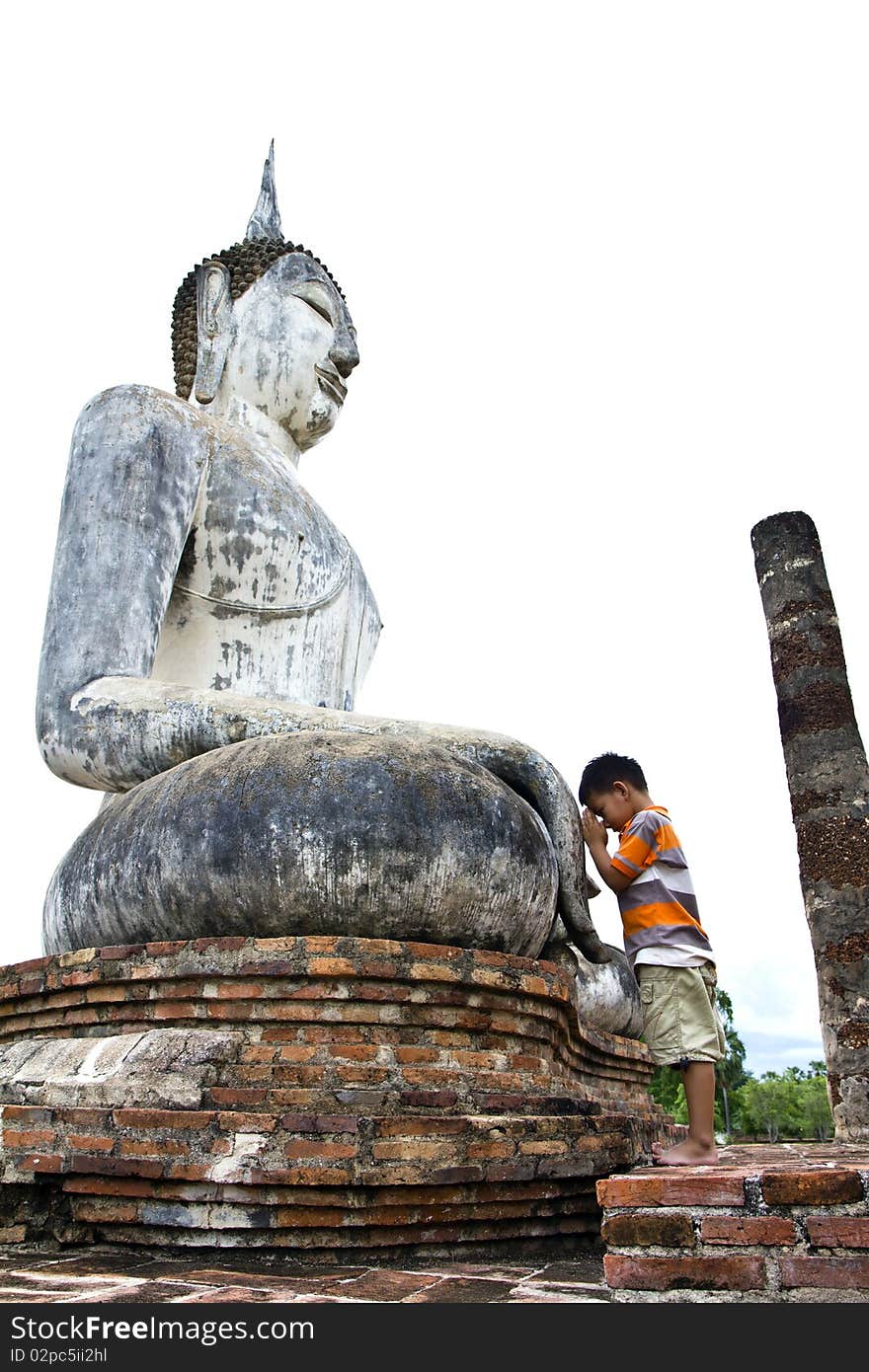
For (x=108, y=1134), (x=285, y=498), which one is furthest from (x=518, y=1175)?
(x=285, y=498)

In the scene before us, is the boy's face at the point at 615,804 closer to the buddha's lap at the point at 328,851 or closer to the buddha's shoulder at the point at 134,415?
the buddha's lap at the point at 328,851

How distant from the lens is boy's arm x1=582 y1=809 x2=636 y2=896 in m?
3.44

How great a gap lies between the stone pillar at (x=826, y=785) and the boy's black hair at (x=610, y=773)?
9054 mm

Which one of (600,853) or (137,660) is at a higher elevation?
(137,660)

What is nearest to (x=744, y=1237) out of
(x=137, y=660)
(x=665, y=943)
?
(x=665, y=943)

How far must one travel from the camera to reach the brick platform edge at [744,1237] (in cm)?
198

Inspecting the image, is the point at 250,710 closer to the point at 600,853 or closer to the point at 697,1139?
the point at 600,853

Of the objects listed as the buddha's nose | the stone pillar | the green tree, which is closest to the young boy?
the buddha's nose

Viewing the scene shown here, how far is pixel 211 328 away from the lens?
573 cm

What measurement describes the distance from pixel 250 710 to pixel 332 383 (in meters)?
2.34
